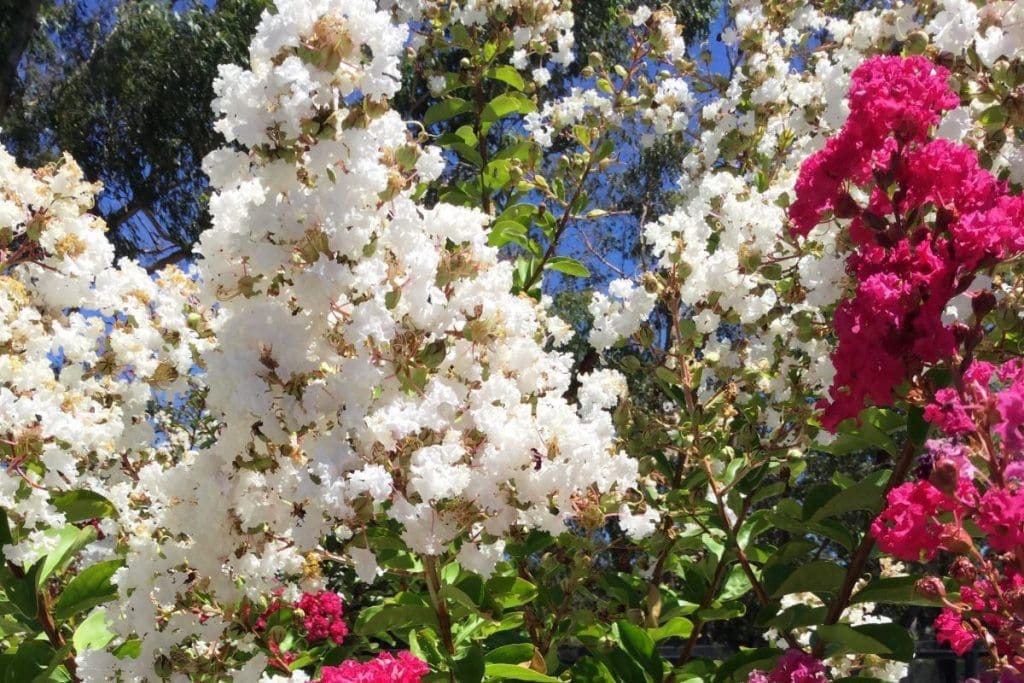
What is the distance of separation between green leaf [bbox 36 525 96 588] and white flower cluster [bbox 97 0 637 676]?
0.31 metres

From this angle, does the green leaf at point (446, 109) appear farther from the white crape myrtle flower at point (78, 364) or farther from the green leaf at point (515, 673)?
the green leaf at point (515, 673)

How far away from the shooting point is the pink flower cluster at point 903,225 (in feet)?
3.92

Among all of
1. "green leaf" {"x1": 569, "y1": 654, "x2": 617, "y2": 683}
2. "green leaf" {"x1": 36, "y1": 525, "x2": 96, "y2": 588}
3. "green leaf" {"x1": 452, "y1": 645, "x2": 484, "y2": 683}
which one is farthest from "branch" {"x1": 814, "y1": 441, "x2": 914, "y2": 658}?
"green leaf" {"x1": 36, "y1": 525, "x2": 96, "y2": 588}

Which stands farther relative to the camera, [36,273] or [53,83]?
[53,83]

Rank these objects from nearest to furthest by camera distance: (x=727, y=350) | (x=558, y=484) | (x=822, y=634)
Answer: (x=558, y=484), (x=822, y=634), (x=727, y=350)

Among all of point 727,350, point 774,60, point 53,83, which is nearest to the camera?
point 727,350

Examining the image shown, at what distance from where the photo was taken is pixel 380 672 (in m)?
1.26

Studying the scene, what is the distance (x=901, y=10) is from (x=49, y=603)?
83.4 inches

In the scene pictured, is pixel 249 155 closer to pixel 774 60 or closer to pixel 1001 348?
pixel 1001 348

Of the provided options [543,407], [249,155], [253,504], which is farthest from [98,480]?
[543,407]

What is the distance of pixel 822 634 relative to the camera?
1.51m

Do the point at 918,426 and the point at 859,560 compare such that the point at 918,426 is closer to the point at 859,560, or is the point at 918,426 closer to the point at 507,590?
the point at 859,560

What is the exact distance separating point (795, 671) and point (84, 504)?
1158 mm

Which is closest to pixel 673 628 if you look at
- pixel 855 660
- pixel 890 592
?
pixel 890 592
